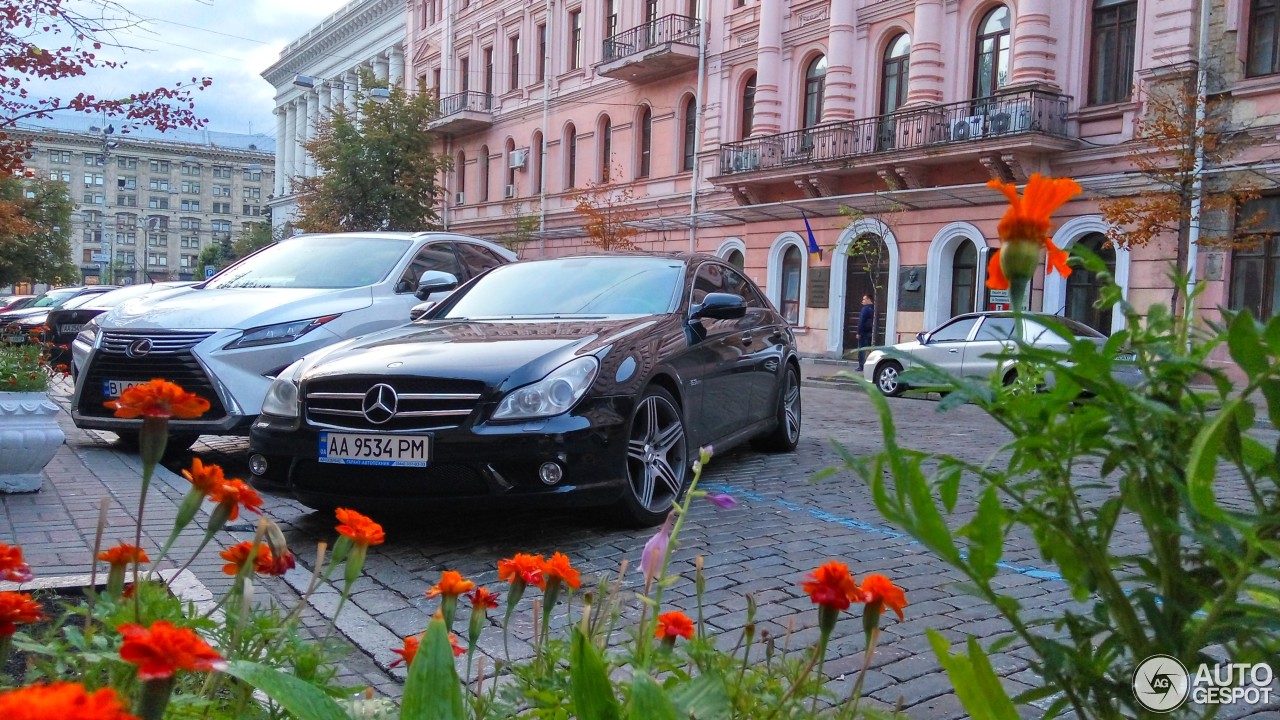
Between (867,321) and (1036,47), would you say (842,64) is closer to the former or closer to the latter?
(1036,47)

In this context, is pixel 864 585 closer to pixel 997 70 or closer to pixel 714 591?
pixel 714 591

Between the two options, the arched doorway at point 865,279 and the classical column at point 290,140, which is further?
the classical column at point 290,140

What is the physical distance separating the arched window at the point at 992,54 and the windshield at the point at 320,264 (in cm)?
1765

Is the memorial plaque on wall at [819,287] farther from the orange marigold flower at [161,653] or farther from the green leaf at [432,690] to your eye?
the orange marigold flower at [161,653]

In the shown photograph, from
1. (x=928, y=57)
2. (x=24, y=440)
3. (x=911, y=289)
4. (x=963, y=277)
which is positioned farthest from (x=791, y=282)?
(x=24, y=440)

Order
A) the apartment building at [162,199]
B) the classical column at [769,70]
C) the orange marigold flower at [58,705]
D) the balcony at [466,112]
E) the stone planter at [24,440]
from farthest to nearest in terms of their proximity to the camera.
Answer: the apartment building at [162,199]
the balcony at [466,112]
the classical column at [769,70]
the stone planter at [24,440]
the orange marigold flower at [58,705]

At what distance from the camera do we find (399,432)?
490 cm

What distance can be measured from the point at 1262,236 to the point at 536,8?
2735 cm

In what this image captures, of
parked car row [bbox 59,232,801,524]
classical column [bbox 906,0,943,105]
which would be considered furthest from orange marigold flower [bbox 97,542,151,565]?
classical column [bbox 906,0,943,105]

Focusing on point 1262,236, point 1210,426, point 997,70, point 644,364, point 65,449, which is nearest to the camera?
point 1210,426

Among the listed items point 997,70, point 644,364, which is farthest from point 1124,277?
point 644,364

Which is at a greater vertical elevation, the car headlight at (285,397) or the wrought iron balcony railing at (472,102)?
the wrought iron balcony railing at (472,102)

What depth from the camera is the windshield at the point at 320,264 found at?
8.52 meters

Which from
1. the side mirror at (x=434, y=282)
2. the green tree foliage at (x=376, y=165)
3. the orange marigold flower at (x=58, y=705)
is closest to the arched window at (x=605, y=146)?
the green tree foliage at (x=376, y=165)
